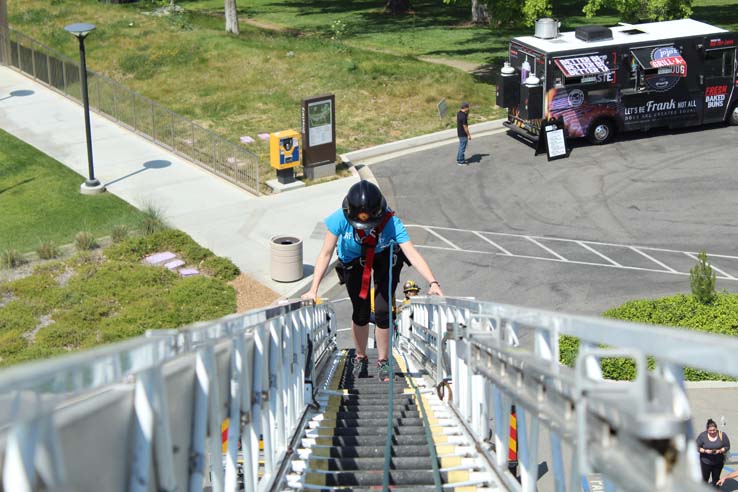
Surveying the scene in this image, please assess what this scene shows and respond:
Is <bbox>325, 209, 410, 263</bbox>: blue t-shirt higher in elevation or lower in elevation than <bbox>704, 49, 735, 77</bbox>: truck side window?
higher

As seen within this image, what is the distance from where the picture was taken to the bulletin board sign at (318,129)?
23.9 metres

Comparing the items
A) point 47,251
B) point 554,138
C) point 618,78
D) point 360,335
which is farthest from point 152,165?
point 360,335

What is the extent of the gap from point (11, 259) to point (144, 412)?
15.7 m

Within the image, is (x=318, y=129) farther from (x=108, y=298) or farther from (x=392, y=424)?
(x=392, y=424)

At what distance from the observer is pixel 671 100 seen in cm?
2686

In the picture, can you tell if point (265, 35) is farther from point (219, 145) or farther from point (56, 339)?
point (56, 339)

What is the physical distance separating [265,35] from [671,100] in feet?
54.4

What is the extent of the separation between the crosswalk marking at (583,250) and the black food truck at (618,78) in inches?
247

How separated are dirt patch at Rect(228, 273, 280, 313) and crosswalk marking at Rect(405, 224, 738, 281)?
12.3ft

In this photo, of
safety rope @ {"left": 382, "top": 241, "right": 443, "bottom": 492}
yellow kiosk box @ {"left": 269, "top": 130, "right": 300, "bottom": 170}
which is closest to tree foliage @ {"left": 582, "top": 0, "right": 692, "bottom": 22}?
yellow kiosk box @ {"left": 269, "top": 130, "right": 300, "bottom": 170}

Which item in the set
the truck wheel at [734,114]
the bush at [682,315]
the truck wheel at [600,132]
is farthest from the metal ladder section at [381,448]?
the truck wheel at [734,114]

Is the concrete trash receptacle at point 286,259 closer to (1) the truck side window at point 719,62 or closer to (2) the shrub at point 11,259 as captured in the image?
(2) the shrub at point 11,259

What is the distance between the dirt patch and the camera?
A: 57.6 feet

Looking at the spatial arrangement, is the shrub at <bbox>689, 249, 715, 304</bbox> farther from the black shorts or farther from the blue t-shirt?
the blue t-shirt
